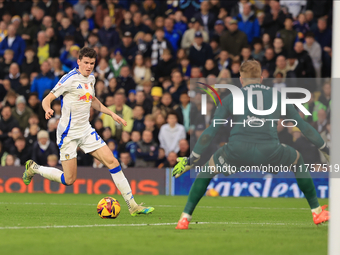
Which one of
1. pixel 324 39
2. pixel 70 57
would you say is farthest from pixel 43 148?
pixel 324 39

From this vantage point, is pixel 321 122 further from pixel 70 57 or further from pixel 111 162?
pixel 70 57

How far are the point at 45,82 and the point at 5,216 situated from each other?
934 cm

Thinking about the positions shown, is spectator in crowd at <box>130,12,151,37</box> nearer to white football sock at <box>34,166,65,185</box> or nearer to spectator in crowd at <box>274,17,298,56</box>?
spectator in crowd at <box>274,17,298,56</box>

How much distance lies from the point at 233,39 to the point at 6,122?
705 centimetres

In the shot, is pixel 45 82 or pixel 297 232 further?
pixel 45 82

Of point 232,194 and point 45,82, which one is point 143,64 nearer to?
point 45,82

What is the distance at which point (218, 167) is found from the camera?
718 centimetres

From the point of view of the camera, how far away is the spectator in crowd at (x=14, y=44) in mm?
19359

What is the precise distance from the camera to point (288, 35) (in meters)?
16.9

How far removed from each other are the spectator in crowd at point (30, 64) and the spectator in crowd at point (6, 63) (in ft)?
1.67

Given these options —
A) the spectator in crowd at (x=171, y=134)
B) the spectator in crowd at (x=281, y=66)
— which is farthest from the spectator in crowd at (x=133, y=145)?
the spectator in crowd at (x=281, y=66)

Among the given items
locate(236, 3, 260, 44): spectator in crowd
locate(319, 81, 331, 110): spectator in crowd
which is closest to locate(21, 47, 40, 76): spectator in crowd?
locate(236, 3, 260, 44): spectator in crowd

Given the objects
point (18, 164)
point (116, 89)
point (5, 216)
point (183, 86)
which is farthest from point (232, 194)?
point (5, 216)

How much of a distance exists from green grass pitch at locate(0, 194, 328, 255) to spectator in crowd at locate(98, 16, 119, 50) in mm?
8681
